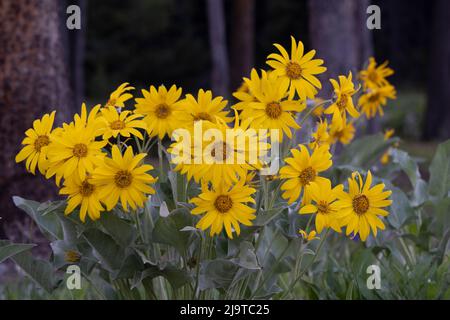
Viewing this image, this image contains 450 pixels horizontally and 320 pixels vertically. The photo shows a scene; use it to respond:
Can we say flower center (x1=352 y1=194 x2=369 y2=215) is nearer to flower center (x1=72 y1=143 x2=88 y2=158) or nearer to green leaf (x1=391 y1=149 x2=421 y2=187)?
flower center (x1=72 y1=143 x2=88 y2=158)

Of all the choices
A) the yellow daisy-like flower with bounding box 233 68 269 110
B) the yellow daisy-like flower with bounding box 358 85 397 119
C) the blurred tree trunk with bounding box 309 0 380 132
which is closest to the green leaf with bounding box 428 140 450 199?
the yellow daisy-like flower with bounding box 358 85 397 119

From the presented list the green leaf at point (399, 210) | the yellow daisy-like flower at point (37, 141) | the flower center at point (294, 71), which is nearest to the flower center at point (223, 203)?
the flower center at point (294, 71)

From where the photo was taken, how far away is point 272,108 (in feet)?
7.18

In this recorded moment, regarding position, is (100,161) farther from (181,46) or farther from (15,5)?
(181,46)

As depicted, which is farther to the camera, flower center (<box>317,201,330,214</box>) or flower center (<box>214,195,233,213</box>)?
flower center (<box>317,201,330,214</box>)

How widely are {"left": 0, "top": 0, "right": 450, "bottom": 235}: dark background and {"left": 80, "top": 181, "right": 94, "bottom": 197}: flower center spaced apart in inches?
78.0

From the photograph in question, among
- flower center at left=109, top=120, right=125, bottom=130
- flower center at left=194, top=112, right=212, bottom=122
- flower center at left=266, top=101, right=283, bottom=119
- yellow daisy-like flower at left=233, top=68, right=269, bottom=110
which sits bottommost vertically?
flower center at left=109, top=120, right=125, bottom=130

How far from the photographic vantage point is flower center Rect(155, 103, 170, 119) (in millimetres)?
2320

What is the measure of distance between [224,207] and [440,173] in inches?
57.9

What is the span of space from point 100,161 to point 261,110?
499 mm

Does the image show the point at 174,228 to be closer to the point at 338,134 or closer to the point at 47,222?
the point at 47,222

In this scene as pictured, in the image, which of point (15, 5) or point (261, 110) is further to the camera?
point (15, 5)
